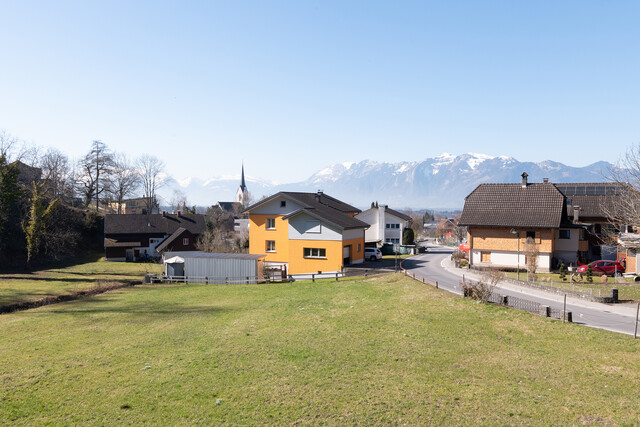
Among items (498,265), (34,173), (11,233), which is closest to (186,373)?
(498,265)

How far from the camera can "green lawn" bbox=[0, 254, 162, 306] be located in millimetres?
35156

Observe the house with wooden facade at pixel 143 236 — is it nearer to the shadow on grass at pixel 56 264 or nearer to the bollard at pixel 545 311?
the shadow on grass at pixel 56 264

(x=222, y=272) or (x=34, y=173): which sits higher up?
(x=34, y=173)

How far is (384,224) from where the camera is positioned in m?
68.1

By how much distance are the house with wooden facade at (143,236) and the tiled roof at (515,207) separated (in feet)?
146

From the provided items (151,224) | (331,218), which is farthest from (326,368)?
(151,224)

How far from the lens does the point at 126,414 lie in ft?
37.6

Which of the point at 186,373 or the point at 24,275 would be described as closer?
the point at 186,373

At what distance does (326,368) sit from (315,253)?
2861 centimetres

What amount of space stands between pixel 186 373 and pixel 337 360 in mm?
5452

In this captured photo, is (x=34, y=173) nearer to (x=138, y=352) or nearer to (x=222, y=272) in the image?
(x=222, y=272)

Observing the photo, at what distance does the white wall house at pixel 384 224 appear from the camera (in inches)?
2670

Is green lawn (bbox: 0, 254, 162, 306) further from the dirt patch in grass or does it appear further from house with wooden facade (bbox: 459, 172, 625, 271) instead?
house with wooden facade (bbox: 459, 172, 625, 271)

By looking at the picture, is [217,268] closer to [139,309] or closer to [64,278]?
[139,309]
